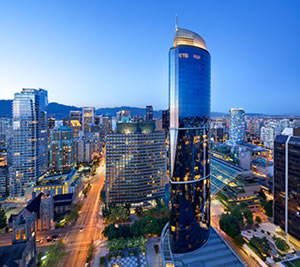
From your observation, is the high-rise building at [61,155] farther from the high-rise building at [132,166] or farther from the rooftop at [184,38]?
the rooftop at [184,38]

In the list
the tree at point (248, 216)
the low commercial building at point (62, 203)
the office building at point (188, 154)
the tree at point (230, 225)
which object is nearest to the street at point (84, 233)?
the low commercial building at point (62, 203)

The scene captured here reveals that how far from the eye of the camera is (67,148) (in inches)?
4008

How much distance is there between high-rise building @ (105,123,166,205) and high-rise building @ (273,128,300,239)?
127ft

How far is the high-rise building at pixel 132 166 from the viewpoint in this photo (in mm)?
60469

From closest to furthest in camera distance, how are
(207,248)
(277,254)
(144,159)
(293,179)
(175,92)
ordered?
(175,92) < (207,248) < (277,254) < (293,179) < (144,159)

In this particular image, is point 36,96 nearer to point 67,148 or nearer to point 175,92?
point 67,148

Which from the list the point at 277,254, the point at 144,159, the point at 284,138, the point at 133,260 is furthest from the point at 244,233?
the point at 144,159

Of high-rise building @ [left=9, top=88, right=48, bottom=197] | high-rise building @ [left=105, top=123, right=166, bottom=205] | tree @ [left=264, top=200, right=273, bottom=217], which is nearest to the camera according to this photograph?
tree @ [left=264, top=200, right=273, bottom=217]

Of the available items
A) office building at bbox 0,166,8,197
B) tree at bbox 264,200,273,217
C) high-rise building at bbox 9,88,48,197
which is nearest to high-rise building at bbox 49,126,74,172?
high-rise building at bbox 9,88,48,197

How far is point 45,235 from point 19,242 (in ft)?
47.5

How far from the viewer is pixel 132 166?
61.1 m

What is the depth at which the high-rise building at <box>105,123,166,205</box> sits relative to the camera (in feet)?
198

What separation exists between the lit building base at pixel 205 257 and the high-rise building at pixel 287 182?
76.9ft

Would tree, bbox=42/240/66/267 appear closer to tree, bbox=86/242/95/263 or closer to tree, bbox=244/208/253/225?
tree, bbox=86/242/95/263
